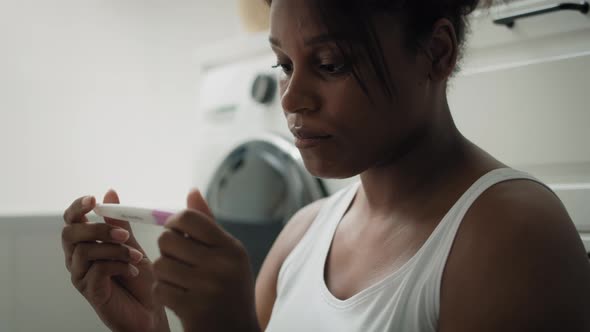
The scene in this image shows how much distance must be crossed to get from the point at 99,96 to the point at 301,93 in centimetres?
142

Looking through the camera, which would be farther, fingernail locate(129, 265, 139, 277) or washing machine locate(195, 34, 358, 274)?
washing machine locate(195, 34, 358, 274)

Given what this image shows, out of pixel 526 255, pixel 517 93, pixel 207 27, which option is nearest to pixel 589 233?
pixel 517 93

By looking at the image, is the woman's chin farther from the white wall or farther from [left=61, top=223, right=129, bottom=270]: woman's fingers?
the white wall

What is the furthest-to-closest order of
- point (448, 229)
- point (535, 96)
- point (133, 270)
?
point (535, 96)
point (133, 270)
point (448, 229)

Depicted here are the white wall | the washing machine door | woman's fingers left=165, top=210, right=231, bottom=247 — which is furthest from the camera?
the white wall

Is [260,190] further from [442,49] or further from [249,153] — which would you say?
[442,49]

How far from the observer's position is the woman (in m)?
0.49

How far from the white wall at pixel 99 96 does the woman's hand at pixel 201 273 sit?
1036 mm

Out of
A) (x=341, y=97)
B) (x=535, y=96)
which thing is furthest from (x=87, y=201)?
(x=535, y=96)

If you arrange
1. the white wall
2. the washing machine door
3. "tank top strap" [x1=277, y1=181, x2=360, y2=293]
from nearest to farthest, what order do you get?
"tank top strap" [x1=277, y1=181, x2=360, y2=293] < the washing machine door < the white wall

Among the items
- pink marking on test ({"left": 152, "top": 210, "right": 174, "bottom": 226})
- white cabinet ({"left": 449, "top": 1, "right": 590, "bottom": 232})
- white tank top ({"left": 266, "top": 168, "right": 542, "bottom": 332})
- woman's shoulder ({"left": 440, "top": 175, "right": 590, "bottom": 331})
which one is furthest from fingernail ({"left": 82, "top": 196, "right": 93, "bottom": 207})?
white cabinet ({"left": 449, "top": 1, "right": 590, "bottom": 232})

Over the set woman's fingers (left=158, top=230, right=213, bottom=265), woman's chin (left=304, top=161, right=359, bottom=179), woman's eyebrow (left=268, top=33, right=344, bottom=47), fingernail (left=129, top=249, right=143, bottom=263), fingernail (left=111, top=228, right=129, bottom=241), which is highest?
woman's eyebrow (left=268, top=33, right=344, bottom=47)

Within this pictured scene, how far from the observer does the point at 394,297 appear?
22.2 inches

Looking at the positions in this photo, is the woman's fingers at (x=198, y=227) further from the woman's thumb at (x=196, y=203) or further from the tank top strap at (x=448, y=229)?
the tank top strap at (x=448, y=229)
